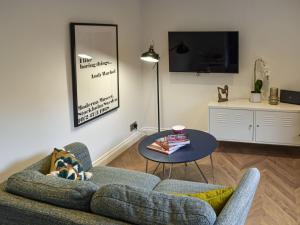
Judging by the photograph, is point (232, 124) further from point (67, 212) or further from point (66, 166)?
point (67, 212)

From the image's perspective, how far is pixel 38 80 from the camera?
9.99ft

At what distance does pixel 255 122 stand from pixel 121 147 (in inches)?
65.9

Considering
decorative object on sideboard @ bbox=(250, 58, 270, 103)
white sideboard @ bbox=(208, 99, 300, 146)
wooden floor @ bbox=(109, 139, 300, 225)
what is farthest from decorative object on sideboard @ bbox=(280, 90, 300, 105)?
wooden floor @ bbox=(109, 139, 300, 225)

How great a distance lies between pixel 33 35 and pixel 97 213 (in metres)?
1.68

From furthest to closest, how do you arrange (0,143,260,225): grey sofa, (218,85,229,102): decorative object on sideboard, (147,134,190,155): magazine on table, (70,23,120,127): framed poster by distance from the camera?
(218,85,229,102): decorative object on sideboard, (70,23,120,127): framed poster, (147,134,190,155): magazine on table, (0,143,260,225): grey sofa

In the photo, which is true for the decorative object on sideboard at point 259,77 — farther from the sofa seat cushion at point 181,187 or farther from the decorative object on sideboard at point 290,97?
the sofa seat cushion at point 181,187

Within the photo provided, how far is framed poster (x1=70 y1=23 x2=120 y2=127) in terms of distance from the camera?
353cm

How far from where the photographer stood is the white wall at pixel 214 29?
14.7ft

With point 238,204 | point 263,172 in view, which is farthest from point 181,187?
point 263,172

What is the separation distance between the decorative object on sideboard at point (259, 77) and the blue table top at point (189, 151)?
1.22 m

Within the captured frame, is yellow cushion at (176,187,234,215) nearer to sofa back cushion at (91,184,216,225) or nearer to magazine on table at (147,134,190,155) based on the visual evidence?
sofa back cushion at (91,184,216,225)

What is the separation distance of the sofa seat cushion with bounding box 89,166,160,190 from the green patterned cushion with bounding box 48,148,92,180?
0.35 feet

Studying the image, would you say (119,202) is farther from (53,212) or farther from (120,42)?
(120,42)

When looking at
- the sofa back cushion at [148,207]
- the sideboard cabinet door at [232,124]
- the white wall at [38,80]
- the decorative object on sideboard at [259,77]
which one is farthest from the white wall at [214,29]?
the sofa back cushion at [148,207]
